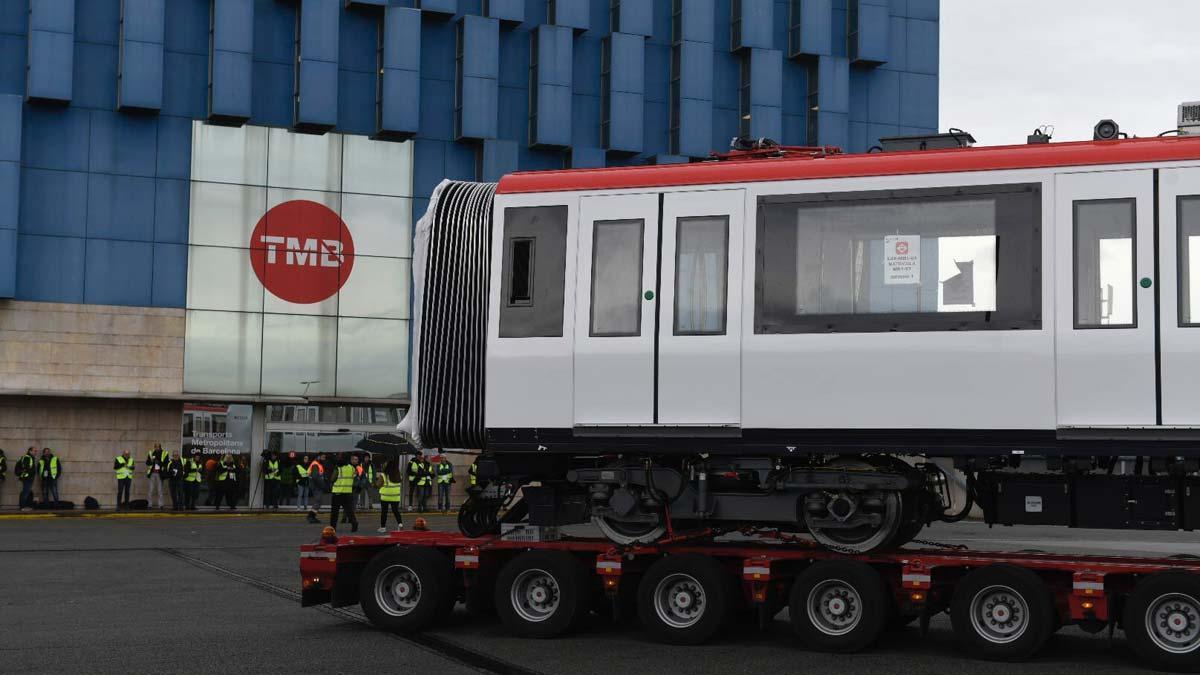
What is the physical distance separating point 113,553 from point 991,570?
1560 centimetres

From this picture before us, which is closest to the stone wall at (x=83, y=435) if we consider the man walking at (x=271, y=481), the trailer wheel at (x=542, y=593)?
the man walking at (x=271, y=481)

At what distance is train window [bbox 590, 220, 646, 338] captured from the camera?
13047mm

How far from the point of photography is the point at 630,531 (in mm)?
13289

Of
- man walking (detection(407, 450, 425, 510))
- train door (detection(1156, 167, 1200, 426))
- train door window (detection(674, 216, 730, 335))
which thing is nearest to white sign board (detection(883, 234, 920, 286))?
train door window (detection(674, 216, 730, 335))

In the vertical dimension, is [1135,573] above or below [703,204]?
below

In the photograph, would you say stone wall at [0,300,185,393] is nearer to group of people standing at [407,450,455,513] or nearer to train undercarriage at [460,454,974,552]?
group of people standing at [407,450,455,513]

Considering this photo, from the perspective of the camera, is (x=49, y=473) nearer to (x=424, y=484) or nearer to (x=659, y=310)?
(x=424, y=484)

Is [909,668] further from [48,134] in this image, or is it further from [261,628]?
[48,134]

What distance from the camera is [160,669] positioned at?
11344 millimetres

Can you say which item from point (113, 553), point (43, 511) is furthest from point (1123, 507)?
point (43, 511)

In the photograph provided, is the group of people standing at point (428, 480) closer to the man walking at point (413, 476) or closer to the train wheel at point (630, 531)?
the man walking at point (413, 476)

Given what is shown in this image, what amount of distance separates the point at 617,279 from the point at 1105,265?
4029 mm

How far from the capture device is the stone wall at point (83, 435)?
37156 millimetres

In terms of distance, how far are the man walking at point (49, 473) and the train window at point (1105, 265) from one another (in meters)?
30.1
